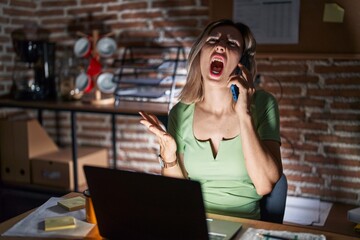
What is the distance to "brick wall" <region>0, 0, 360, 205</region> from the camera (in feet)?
8.54

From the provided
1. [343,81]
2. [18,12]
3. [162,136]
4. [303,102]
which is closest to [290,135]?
[303,102]

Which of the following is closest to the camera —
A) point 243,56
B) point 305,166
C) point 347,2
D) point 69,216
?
point 69,216

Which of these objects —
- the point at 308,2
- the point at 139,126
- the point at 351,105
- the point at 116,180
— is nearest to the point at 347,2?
the point at 308,2

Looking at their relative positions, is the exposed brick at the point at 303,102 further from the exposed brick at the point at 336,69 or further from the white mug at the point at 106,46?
the white mug at the point at 106,46

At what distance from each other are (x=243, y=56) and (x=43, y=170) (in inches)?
74.2

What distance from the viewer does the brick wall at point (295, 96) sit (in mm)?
2604

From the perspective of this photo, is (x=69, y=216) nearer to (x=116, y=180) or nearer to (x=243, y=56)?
(x=116, y=180)

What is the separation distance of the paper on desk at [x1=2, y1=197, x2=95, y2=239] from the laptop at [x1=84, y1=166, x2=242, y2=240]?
100 mm

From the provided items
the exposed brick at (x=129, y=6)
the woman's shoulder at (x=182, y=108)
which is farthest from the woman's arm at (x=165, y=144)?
the exposed brick at (x=129, y=6)

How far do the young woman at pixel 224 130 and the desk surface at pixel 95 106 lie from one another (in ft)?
2.52

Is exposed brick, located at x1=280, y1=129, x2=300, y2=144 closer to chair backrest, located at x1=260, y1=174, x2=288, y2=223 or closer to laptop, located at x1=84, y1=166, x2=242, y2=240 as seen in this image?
chair backrest, located at x1=260, y1=174, x2=288, y2=223

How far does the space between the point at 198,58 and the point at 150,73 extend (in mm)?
1365

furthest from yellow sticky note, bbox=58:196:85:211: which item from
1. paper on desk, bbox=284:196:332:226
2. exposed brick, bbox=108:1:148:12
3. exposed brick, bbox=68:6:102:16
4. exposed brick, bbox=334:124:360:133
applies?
exposed brick, bbox=68:6:102:16

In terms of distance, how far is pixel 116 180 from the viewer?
3.54 ft
